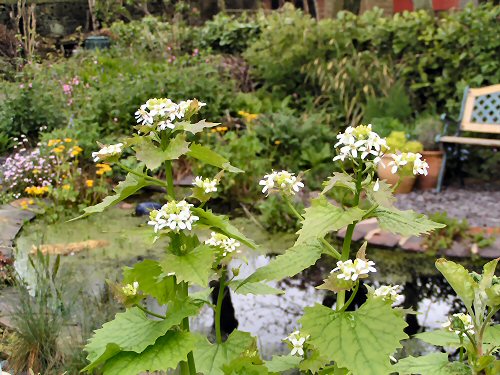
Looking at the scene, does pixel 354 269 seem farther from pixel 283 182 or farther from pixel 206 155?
pixel 206 155

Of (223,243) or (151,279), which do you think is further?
(223,243)

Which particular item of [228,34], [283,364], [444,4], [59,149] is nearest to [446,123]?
[59,149]

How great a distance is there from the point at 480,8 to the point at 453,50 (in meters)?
0.59

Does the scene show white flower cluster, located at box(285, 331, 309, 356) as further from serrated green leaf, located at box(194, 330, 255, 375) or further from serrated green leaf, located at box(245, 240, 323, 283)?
serrated green leaf, located at box(245, 240, 323, 283)

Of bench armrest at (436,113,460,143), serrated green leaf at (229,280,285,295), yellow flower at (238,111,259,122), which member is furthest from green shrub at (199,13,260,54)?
serrated green leaf at (229,280,285,295)

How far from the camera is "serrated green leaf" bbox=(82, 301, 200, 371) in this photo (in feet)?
4.38

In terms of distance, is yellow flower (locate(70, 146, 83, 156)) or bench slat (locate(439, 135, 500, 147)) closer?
yellow flower (locate(70, 146, 83, 156))

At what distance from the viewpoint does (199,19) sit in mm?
15086

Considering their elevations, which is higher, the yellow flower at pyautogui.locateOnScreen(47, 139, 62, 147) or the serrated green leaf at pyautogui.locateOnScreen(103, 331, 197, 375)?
the serrated green leaf at pyautogui.locateOnScreen(103, 331, 197, 375)

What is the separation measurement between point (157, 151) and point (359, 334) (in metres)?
0.59

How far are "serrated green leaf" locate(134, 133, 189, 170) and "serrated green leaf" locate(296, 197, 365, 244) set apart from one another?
12.2 inches

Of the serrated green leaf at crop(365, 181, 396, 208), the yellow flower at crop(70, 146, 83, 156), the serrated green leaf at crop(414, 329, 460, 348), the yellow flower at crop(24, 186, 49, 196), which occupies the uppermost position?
the serrated green leaf at crop(365, 181, 396, 208)

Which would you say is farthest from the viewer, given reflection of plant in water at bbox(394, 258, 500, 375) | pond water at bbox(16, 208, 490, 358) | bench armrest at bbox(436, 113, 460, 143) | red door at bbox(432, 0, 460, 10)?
red door at bbox(432, 0, 460, 10)

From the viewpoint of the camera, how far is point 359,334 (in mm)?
1243
